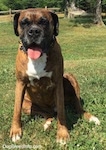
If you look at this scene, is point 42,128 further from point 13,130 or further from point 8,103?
point 8,103

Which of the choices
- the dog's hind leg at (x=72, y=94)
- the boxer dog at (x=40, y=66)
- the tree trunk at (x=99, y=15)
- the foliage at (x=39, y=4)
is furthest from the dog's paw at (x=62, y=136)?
the foliage at (x=39, y=4)

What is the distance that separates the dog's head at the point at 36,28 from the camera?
13.5 feet

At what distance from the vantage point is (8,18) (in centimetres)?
3259

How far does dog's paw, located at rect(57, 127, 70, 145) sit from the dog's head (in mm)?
1015

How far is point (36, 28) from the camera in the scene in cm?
411

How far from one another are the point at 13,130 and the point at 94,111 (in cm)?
130

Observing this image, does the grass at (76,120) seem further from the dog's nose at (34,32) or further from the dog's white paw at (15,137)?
the dog's nose at (34,32)

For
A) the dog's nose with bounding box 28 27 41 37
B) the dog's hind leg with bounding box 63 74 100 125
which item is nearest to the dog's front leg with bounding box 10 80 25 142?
the dog's nose with bounding box 28 27 41 37

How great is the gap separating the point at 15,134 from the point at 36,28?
53.1 inches

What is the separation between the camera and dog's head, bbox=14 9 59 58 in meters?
4.12

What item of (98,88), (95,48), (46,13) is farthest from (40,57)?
(95,48)

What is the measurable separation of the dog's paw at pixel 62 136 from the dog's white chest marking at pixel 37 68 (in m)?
0.69

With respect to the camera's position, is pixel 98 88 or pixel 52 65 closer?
pixel 52 65

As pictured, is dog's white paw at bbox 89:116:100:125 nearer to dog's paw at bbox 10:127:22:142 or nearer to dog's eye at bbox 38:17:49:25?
dog's paw at bbox 10:127:22:142
